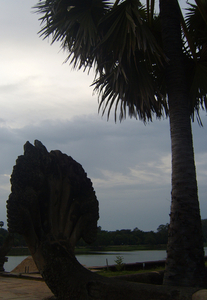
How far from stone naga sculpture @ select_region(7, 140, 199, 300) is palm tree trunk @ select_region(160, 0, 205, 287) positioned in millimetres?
1033

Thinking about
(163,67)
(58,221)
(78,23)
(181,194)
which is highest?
(78,23)

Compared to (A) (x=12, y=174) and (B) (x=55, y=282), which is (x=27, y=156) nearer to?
(A) (x=12, y=174)

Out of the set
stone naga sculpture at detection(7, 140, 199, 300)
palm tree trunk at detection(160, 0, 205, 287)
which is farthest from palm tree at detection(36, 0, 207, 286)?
stone naga sculpture at detection(7, 140, 199, 300)

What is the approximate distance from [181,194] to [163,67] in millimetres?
2595

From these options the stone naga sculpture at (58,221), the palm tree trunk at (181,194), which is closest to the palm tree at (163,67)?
the palm tree trunk at (181,194)

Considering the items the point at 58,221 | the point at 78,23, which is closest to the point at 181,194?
the point at 58,221

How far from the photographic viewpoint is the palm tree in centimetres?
438

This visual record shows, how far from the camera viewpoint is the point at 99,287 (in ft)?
12.3

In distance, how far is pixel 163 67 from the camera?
18.0 ft

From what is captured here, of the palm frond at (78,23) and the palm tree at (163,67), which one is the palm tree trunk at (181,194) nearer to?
the palm tree at (163,67)

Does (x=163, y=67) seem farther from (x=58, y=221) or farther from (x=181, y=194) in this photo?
(x=58, y=221)

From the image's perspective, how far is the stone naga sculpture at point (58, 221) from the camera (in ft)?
12.4

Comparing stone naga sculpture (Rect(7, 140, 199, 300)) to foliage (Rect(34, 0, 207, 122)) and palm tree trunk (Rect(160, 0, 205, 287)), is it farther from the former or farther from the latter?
foliage (Rect(34, 0, 207, 122))

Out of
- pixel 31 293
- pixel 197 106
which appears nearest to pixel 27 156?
pixel 31 293
